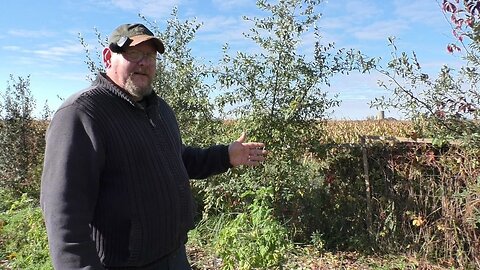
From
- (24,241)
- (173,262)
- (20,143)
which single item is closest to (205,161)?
(173,262)

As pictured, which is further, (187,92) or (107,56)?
(187,92)

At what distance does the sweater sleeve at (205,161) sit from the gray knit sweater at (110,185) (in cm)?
53

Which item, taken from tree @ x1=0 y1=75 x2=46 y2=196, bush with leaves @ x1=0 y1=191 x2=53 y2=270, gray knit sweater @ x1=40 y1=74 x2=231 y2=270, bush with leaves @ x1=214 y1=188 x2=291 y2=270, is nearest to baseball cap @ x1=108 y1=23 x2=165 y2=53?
gray knit sweater @ x1=40 y1=74 x2=231 y2=270

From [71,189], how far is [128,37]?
809mm

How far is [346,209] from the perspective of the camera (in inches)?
226

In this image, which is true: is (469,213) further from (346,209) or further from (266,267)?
(266,267)

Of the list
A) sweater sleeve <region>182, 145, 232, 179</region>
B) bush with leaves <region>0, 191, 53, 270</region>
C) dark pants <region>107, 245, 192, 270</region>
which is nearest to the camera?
dark pants <region>107, 245, 192, 270</region>

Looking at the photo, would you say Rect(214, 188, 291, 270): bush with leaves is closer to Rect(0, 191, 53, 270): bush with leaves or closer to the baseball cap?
Rect(0, 191, 53, 270): bush with leaves

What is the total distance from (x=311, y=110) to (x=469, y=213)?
1.95 m

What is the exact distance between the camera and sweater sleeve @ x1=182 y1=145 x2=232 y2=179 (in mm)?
3012

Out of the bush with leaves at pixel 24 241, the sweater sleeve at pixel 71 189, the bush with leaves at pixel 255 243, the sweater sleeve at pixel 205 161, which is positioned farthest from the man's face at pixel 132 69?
the bush with leaves at pixel 24 241

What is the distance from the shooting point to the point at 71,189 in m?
1.84

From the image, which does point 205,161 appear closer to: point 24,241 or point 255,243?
point 255,243

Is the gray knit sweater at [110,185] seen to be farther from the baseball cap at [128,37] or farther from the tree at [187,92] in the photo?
the tree at [187,92]
